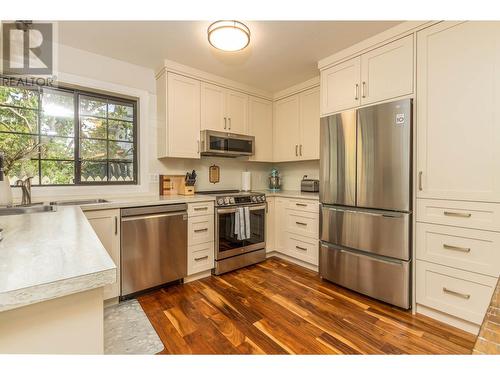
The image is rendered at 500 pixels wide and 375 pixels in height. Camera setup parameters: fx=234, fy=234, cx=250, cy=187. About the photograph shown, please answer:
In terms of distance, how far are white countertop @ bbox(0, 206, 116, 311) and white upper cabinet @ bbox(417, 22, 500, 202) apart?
7.17ft

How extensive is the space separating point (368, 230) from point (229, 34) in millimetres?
2009

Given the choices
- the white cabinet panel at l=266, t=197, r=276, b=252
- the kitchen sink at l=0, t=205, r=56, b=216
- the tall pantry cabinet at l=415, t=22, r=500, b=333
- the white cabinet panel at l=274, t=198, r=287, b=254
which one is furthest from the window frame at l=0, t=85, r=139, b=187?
the tall pantry cabinet at l=415, t=22, r=500, b=333

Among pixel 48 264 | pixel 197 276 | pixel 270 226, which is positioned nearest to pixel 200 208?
pixel 197 276

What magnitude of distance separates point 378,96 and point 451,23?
633 millimetres

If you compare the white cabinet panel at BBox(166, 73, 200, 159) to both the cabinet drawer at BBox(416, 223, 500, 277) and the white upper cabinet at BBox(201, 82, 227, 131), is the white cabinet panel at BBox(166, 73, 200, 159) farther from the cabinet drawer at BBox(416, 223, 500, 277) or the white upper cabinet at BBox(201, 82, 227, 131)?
the cabinet drawer at BBox(416, 223, 500, 277)

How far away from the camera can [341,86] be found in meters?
2.39

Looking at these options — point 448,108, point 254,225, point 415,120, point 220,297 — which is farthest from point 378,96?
point 220,297

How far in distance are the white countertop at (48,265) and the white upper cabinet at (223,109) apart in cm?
221

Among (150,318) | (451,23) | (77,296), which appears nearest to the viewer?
(77,296)

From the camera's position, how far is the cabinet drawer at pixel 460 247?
158 centimetres

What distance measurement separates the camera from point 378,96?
2113mm

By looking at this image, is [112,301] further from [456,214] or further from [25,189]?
[456,214]

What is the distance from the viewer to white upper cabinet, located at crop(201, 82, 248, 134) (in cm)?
291
